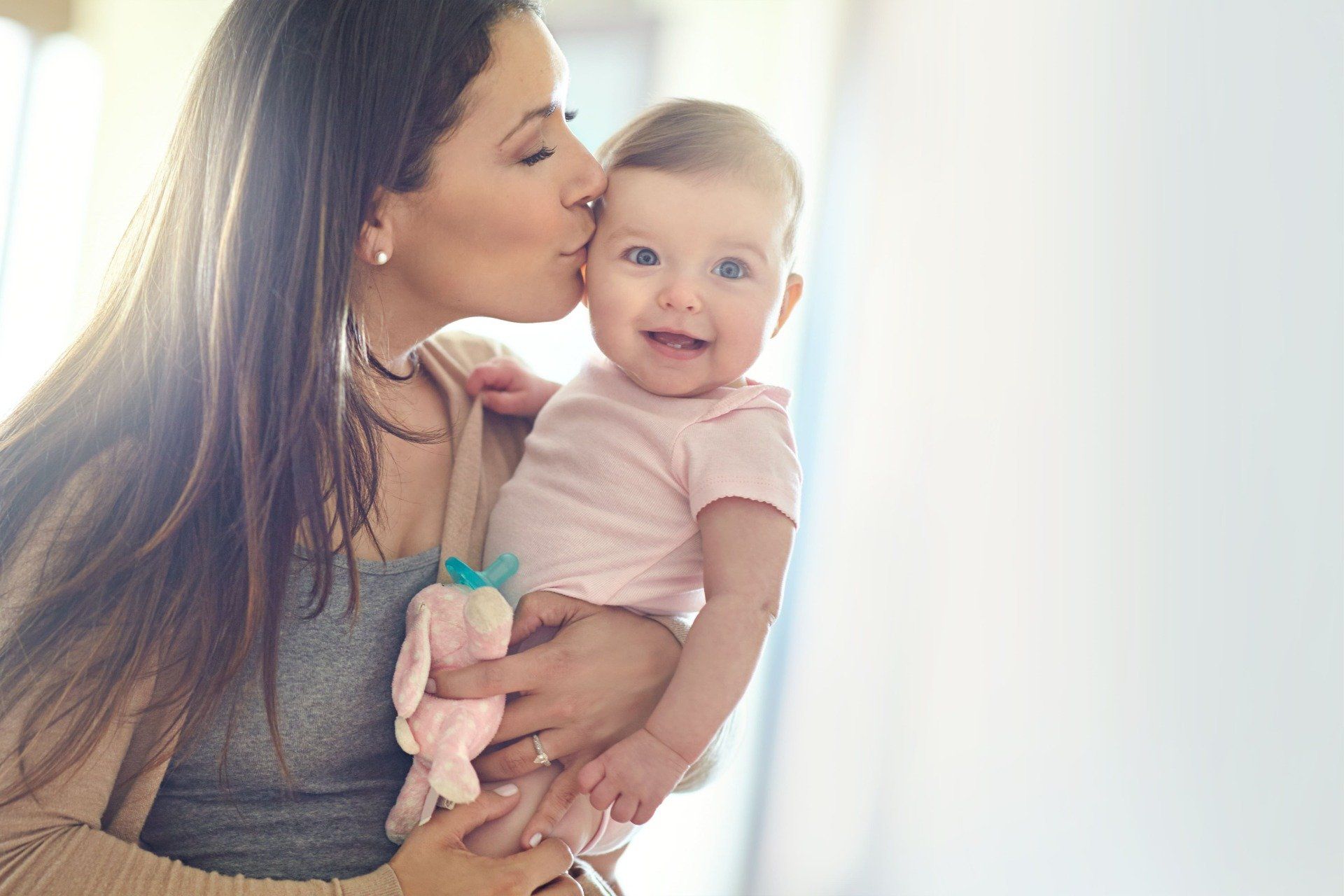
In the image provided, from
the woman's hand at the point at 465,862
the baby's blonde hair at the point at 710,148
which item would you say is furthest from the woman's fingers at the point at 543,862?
the baby's blonde hair at the point at 710,148

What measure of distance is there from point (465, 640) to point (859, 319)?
1.11 meters

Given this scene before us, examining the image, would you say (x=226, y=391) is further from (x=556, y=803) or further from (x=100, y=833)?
(x=556, y=803)

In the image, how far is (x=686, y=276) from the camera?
4.09 feet

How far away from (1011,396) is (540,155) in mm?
820

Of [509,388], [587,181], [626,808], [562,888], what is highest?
[587,181]

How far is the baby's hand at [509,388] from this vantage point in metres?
1.52

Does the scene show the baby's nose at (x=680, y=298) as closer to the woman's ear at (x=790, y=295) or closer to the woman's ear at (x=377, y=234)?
the woman's ear at (x=790, y=295)

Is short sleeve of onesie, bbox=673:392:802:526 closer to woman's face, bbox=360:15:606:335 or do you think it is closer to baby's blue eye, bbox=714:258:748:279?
baby's blue eye, bbox=714:258:748:279

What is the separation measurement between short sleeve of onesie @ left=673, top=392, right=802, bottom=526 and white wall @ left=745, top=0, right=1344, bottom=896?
19.6 inches

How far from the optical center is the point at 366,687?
1218mm

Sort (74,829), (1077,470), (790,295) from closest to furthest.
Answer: (74,829)
(790,295)
(1077,470)

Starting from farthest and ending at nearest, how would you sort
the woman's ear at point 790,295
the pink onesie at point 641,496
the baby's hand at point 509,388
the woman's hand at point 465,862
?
1. the baby's hand at point 509,388
2. the woman's ear at point 790,295
3. the pink onesie at point 641,496
4. the woman's hand at point 465,862

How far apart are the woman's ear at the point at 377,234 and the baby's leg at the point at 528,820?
2.06ft

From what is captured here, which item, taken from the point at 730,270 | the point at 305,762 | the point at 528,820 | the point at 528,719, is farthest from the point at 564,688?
the point at 730,270
